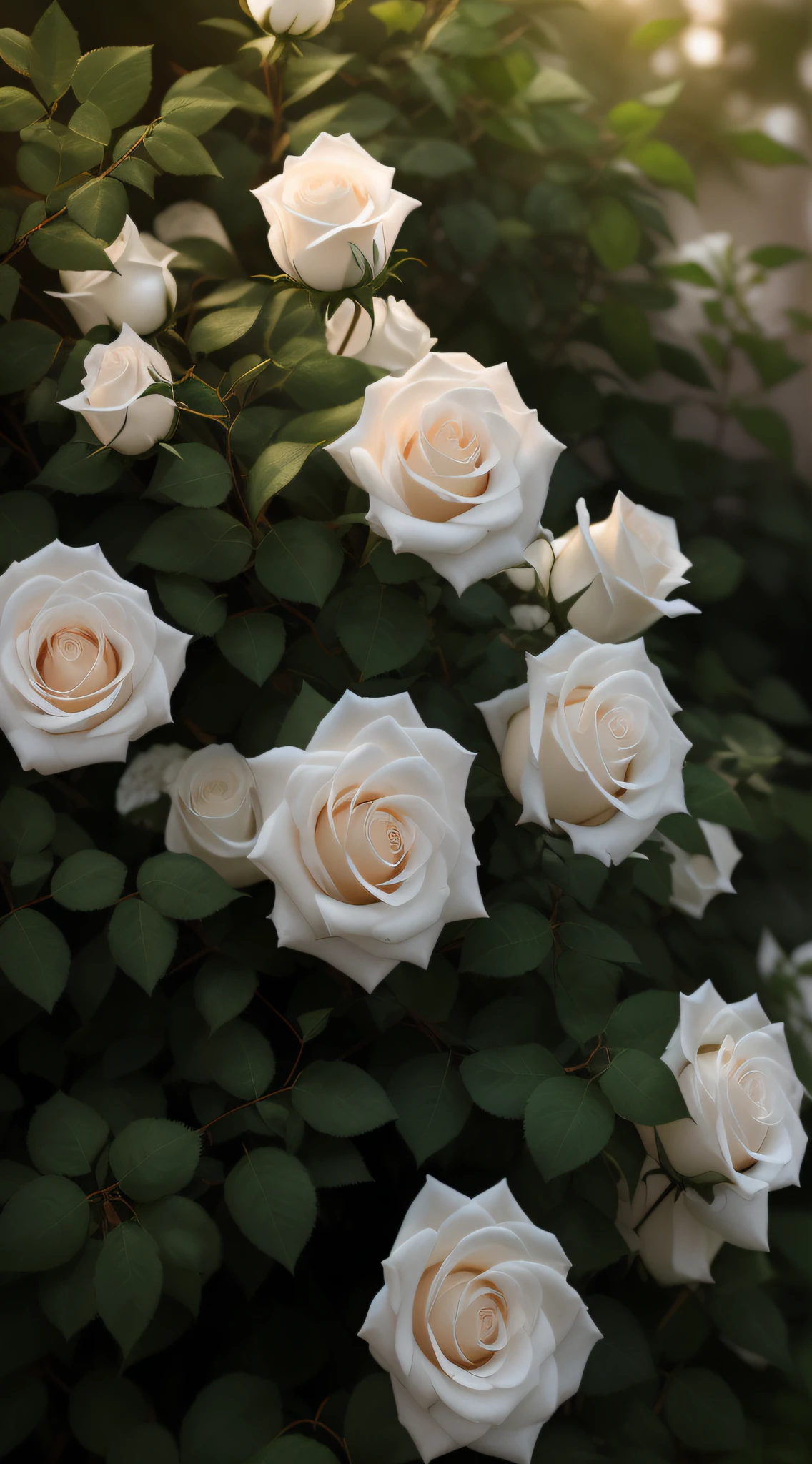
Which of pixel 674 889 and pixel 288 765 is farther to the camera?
pixel 674 889

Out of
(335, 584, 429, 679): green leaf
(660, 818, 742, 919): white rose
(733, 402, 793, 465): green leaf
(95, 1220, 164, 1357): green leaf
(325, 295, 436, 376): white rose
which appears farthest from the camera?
(733, 402, 793, 465): green leaf

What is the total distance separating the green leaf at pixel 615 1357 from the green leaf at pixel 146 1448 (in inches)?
9.1

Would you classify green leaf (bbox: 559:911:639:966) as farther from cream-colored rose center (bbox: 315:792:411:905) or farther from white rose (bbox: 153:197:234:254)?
white rose (bbox: 153:197:234:254)

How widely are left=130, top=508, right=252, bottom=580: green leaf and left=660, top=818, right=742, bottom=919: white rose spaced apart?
393 mm

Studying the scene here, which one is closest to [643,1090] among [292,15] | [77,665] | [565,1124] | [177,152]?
[565,1124]

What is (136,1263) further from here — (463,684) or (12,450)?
(12,450)

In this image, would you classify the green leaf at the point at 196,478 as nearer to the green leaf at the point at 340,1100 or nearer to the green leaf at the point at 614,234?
the green leaf at the point at 340,1100

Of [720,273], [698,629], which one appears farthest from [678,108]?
[698,629]

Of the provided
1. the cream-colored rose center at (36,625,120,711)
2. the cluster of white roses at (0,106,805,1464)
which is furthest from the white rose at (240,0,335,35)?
the cream-colored rose center at (36,625,120,711)

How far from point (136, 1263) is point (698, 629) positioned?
79 centimetres

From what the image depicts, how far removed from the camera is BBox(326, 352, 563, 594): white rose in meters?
0.51

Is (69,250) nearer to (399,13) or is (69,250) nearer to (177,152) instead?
(177,152)

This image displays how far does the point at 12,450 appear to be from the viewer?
2.25 feet

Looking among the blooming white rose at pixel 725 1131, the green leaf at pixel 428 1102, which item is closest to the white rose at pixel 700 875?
Answer: the blooming white rose at pixel 725 1131
